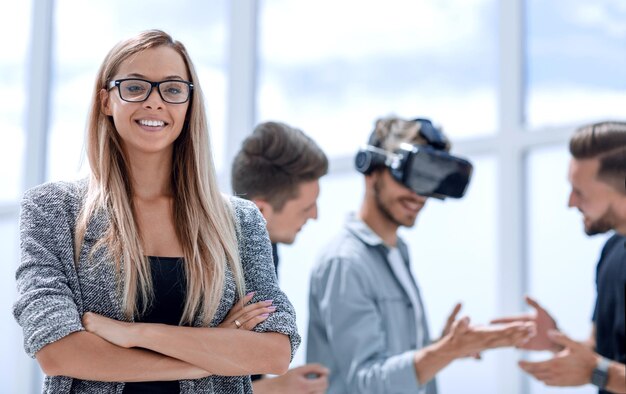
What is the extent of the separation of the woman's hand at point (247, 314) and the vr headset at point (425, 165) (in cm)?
110

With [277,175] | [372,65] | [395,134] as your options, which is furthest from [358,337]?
[372,65]

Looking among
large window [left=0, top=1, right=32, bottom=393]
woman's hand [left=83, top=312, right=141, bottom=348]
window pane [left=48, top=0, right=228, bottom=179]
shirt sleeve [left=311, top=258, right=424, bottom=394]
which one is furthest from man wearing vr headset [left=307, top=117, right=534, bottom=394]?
large window [left=0, top=1, right=32, bottom=393]

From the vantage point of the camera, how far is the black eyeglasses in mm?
1721

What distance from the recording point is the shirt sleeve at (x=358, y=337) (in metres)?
2.49

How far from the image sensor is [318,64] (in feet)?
14.2

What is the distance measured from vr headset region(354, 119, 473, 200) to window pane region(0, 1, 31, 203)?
298 cm

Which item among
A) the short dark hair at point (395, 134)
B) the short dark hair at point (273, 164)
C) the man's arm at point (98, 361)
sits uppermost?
the short dark hair at point (395, 134)

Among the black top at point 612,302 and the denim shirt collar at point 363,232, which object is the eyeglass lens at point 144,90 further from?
the black top at point 612,302

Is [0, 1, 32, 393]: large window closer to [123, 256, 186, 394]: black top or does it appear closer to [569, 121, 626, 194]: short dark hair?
[569, 121, 626, 194]: short dark hair

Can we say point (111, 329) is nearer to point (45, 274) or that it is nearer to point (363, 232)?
point (45, 274)

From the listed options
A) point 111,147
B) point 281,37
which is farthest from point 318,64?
point 111,147

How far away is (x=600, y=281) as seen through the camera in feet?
9.23

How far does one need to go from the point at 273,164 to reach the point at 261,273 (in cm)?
71

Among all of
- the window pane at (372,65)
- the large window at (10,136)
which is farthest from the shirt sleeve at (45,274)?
the large window at (10,136)
